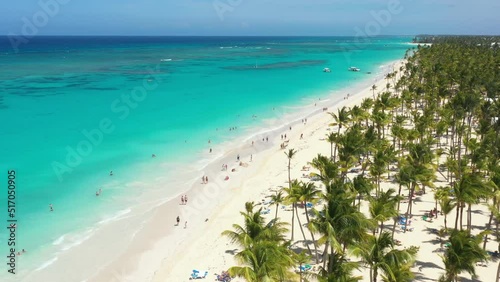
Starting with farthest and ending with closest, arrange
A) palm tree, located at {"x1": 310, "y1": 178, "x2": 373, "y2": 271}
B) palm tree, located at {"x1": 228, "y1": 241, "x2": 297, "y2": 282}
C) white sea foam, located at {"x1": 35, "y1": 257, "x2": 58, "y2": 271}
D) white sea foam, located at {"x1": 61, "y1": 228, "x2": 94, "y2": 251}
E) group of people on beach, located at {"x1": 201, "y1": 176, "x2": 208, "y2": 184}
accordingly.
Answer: group of people on beach, located at {"x1": 201, "y1": 176, "x2": 208, "y2": 184} < white sea foam, located at {"x1": 61, "y1": 228, "x2": 94, "y2": 251} < white sea foam, located at {"x1": 35, "y1": 257, "x2": 58, "y2": 271} < palm tree, located at {"x1": 310, "y1": 178, "x2": 373, "y2": 271} < palm tree, located at {"x1": 228, "y1": 241, "x2": 297, "y2": 282}

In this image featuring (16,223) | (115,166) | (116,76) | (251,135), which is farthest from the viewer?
(116,76)

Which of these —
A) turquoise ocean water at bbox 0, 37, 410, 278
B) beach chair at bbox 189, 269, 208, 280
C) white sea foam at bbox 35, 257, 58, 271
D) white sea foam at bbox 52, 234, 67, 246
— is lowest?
white sea foam at bbox 35, 257, 58, 271

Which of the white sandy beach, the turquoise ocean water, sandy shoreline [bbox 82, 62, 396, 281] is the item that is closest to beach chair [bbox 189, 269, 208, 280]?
the white sandy beach

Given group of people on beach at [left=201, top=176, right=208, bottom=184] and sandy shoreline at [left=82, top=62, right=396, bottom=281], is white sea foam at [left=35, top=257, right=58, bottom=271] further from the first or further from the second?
group of people on beach at [left=201, top=176, right=208, bottom=184]

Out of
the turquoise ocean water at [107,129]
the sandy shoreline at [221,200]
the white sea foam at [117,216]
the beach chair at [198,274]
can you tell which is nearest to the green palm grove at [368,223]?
the sandy shoreline at [221,200]

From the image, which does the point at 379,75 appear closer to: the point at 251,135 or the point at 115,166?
the point at 251,135

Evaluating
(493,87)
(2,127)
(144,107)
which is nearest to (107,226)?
(2,127)

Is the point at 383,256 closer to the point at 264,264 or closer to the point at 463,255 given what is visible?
the point at 463,255
